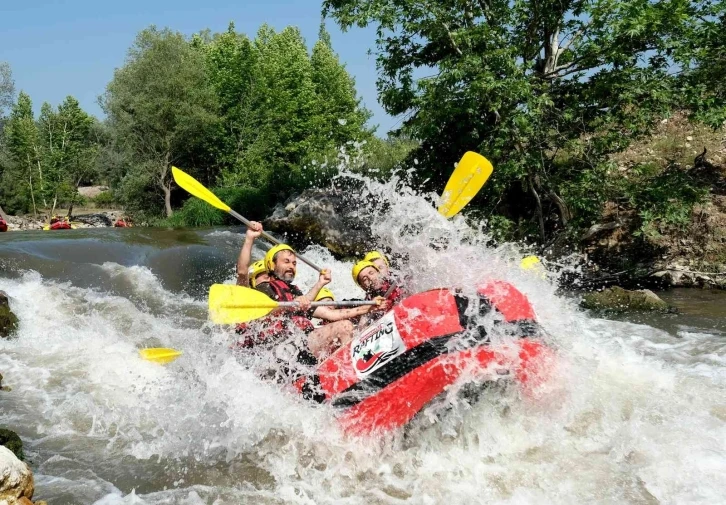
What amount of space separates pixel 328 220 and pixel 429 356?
884cm

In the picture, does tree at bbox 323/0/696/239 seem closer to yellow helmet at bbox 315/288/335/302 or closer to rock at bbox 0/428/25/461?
yellow helmet at bbox 315/288/335/302

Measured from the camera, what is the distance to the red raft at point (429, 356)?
3629 mm

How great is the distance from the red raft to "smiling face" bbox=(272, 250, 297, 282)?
1045 millimetres

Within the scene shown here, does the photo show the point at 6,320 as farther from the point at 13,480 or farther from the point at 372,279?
the point at 13,480

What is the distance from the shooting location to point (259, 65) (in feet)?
88.4

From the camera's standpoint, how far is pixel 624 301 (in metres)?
8.59

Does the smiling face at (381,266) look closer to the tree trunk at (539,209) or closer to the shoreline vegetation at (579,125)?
the shoreline vegetation at (579,125)

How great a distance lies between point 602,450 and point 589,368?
1.73ft

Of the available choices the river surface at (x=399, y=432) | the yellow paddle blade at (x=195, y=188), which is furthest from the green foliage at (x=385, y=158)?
the river surface at (x=399, y=432)

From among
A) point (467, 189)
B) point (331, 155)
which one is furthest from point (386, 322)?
point (331, 155)

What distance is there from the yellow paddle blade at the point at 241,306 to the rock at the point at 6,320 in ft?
11.5

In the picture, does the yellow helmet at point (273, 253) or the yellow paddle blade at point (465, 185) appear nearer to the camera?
the yellow helmet at point (273, 253)

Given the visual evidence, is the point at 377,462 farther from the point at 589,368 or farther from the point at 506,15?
the point at 506,15

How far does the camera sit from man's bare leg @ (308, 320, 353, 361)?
4.50m
